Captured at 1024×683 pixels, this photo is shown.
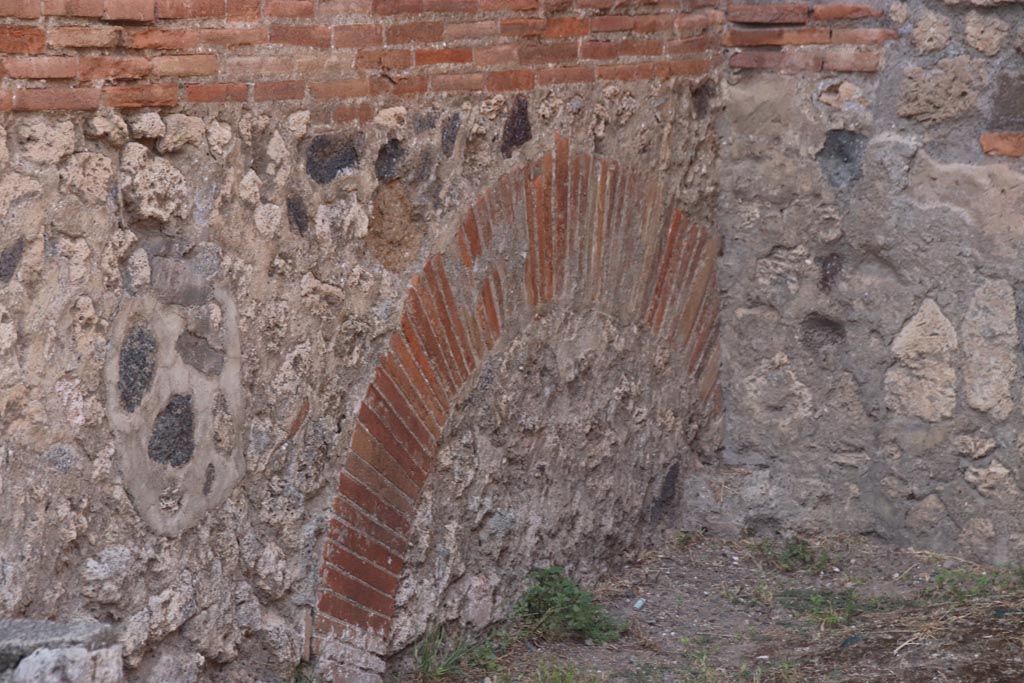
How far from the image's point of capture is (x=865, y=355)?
4887 mm

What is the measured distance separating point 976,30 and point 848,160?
592 millimetres

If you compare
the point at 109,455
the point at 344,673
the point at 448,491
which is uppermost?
the point at 448,491

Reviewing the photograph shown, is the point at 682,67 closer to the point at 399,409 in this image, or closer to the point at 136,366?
the point at 399,409

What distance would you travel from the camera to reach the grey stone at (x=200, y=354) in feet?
10.4

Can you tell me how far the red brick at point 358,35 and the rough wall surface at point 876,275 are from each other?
1811mm

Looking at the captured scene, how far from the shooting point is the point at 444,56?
145 inches

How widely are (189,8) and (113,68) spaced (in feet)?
0.76

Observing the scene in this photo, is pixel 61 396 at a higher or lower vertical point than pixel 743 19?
lower

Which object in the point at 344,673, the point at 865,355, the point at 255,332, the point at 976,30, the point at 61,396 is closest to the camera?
the point at 61,396

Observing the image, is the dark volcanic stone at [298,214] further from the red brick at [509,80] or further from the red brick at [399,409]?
the red brick at [509,80]

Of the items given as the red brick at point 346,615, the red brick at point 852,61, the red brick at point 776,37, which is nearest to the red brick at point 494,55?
the red brick at point 776,37

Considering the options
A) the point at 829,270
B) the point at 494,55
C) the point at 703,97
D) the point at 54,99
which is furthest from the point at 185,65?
the point at 829,270

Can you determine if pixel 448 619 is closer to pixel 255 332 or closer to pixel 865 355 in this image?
pixel 255 332

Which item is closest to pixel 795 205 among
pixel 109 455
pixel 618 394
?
pixel 618 394
